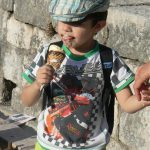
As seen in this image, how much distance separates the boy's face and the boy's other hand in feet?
0.56

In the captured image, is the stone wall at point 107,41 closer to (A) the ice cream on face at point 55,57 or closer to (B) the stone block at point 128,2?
(B) the stone block at point 128,2

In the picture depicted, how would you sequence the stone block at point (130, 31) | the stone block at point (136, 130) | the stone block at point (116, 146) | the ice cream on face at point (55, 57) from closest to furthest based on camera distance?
the ice cream on face at point (55, 57) < the stone block at point (130, 31) < the stone block at point (136, 130) < the stone block at point (116, 146)

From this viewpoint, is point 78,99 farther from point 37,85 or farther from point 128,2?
point 128,2

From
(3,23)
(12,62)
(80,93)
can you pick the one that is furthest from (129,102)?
(3,23)

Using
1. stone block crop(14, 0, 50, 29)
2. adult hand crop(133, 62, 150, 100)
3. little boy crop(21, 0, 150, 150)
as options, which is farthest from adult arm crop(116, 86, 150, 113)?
stone block crop(14, 0, 50, 29)

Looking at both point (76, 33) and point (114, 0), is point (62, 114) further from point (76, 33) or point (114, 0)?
point (114, 0)

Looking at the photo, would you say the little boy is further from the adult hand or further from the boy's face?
the adult hand

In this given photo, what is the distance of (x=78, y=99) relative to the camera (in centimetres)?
308

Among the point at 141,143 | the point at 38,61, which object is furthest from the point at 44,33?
the point at 38,61

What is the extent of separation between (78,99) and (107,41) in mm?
1614

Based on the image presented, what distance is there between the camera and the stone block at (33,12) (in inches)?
211

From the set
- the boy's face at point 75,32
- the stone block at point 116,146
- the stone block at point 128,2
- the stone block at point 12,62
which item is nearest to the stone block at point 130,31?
the stone block at point 128,2

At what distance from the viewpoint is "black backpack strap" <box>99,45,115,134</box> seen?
3.09 m

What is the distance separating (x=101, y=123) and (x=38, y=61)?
→ 20.2 inches
